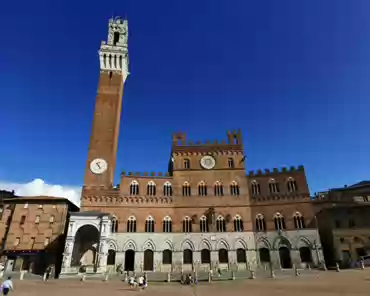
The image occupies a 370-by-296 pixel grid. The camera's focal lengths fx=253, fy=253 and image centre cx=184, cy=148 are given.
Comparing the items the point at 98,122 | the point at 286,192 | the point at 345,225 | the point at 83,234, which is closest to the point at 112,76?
the point at 98,122

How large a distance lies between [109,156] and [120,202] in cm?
742

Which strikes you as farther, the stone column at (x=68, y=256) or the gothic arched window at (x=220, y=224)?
the gothic arched window at (x=220, y=224)

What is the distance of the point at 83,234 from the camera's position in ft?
114

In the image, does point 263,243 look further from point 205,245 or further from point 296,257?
point 205,245

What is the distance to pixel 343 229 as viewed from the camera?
34.4 metres

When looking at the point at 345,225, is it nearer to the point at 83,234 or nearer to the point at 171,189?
the point at 171,189

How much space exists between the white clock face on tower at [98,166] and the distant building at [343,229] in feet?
108

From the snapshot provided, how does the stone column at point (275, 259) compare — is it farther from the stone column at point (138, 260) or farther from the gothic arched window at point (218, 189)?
the stone column at point (138, 260)

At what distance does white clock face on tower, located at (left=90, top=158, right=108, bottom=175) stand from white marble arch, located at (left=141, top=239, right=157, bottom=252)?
12.3 meters

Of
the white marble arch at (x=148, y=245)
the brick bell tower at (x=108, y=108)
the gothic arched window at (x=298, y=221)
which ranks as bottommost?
the white marble arch at (x=148, y=245)

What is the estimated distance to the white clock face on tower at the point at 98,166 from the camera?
3822 cm

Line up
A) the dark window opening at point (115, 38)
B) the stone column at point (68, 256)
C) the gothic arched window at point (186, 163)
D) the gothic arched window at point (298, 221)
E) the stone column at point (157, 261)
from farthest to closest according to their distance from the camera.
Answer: the dark window opening at point (115, 38)
the gothic arched window at point (186, 163)
the gothic arched window at point (298, 221)
the stone column at point (157, 261)
the stone column at point (68, 256)

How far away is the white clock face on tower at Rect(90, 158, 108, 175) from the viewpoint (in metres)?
38.2

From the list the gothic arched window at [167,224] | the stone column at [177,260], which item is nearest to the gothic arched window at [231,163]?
the gothic arched window at [167,224]
